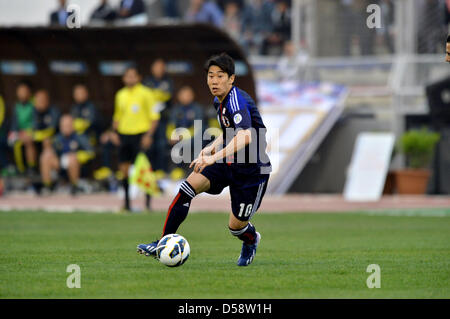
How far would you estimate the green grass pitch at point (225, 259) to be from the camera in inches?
282

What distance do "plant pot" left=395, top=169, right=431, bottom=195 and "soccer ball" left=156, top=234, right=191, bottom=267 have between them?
15.1 m

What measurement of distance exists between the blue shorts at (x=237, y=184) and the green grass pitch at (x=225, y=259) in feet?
1.70

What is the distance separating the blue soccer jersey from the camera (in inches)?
335

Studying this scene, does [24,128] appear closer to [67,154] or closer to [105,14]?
[67,154]

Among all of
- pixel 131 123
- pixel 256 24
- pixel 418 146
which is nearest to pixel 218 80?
pixel 131 123

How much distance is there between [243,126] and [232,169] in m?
0.50

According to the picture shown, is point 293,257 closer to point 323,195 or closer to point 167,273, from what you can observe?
point 167,273

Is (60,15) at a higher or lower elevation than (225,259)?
higher

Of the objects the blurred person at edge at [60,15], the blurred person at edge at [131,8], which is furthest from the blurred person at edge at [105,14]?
the blurred person at edge at [60,15]

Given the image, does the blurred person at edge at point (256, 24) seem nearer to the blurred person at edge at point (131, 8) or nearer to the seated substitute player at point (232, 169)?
the blurred person at edge at point (131, 8)

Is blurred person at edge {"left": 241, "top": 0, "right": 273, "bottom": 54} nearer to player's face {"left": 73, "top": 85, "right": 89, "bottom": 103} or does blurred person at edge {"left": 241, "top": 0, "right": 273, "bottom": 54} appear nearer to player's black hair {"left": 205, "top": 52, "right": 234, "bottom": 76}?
player's face {"left": 73, "top": 85, "right": 89, "bottom": 103}

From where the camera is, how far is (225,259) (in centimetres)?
952

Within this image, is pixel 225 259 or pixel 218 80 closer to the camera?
pixel 218 80
